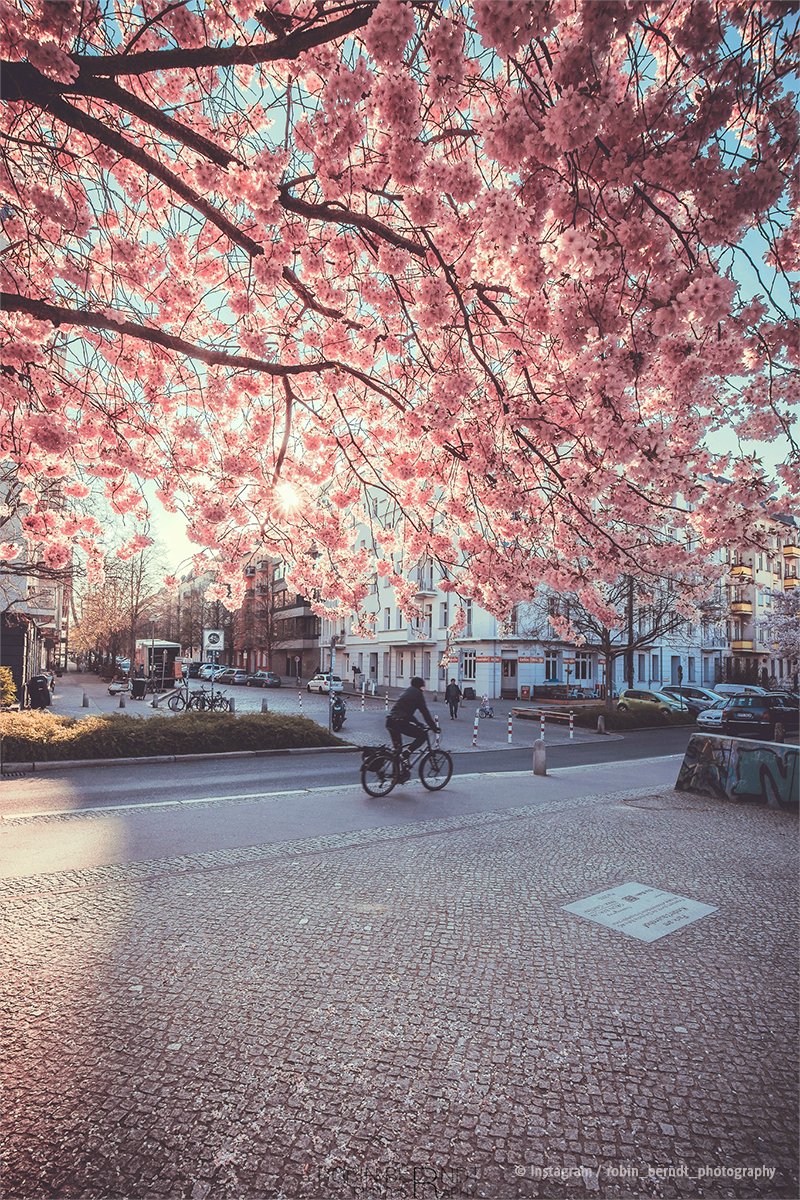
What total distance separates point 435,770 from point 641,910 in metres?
5.82

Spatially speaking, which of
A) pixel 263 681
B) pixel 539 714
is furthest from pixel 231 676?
pixel 539 714

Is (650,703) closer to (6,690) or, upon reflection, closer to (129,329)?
(6,690)

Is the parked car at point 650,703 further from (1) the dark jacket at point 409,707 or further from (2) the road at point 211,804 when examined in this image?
(1) the dark jacket at point 409,707

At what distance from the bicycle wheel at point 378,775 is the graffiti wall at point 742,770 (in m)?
5.58

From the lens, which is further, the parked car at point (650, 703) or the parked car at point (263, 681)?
the parked car at point (263, 681)

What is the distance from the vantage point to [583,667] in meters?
50.0

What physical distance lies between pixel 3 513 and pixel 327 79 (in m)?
11.0

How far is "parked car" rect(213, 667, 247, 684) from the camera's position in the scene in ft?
191

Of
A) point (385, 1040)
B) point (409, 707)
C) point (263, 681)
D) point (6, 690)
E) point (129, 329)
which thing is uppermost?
point (129, 329)

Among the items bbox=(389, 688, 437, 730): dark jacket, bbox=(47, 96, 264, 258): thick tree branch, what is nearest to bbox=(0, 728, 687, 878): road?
bbox=(389, 688, 437, 730): dark jacket

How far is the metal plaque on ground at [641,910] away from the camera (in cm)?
490

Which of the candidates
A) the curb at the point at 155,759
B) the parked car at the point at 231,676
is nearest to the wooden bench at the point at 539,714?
the curb at the point at 155,759

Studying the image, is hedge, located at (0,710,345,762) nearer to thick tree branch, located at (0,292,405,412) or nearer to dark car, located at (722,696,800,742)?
thick tree branch, located at (0,292,405,412)

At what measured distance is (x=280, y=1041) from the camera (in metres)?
3.26
